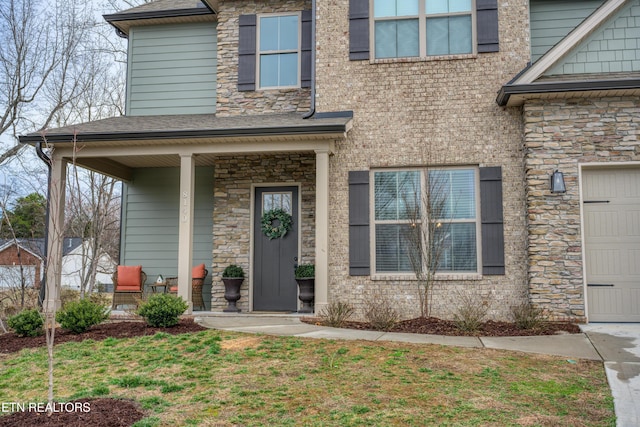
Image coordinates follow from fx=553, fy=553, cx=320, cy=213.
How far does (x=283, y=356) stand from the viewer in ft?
18.9

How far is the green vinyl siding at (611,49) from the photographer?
8.14 m

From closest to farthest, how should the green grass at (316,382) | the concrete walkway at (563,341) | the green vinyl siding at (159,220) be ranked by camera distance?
1. the green grass at (316,382)
2. the concrete walkway at (563,341)
3. the green vinyl siding at (159,220)

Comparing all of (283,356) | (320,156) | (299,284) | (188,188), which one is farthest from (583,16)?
(283,356)

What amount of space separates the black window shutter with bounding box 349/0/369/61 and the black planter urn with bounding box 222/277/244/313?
167 inches

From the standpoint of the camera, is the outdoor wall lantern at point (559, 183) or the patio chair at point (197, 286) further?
the patio chair at point (197, 286)

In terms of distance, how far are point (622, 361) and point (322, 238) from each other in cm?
434

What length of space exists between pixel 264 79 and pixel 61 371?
6.56 m

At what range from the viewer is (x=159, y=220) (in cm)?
1091

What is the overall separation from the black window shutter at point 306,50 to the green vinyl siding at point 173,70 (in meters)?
1.87

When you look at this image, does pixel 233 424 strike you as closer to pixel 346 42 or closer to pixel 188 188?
pixel 188 188

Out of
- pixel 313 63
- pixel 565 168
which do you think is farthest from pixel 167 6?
pixel 565 168

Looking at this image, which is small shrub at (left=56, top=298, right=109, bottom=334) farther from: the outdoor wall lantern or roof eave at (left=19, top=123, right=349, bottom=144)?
the outdoor wall lantern

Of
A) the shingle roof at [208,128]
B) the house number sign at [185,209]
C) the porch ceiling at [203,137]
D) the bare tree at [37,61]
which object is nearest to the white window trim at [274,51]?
the shingle roof at [208,128]

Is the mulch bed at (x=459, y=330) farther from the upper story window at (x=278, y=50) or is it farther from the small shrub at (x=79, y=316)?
the upper story window at (x=278, y=50)
